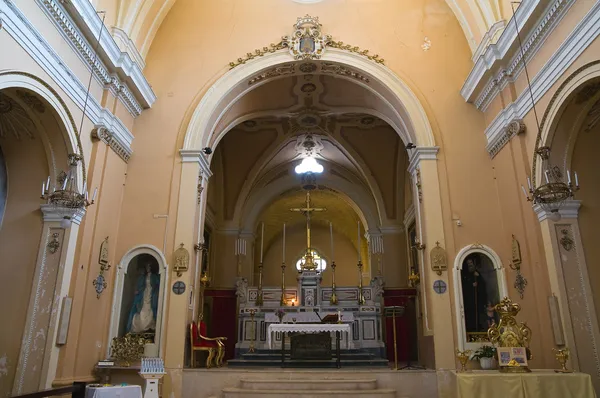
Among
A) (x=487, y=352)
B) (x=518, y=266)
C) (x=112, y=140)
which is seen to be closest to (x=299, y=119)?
(x=112, y=140)

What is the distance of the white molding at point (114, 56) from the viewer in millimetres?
6840

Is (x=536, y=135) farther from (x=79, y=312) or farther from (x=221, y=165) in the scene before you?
(x=221, y=165)

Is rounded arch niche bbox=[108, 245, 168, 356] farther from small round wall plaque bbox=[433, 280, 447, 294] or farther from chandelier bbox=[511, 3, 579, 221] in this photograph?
chandelier bbox=[511, 3, 579, 221]

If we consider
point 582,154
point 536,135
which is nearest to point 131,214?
point 536,135

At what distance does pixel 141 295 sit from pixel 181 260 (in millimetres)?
951

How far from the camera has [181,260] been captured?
8.23 m

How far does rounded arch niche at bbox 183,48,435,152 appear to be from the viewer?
911 cm

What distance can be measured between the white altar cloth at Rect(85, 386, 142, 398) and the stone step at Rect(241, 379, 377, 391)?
211 cm

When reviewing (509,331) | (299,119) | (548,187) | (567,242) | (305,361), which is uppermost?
(299,119)

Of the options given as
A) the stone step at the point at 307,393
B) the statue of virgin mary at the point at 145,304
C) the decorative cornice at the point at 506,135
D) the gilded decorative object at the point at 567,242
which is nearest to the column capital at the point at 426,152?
the decorative cornice at the point at 506,135

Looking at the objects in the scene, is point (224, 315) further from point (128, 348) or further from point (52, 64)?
point (52, 64)

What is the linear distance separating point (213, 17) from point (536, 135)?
676 centimetres

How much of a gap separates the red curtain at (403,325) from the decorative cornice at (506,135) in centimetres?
527

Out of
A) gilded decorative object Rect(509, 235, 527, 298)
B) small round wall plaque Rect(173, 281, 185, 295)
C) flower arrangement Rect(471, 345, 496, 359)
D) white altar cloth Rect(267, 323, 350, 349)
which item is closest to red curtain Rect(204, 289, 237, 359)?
white altar cloth Rect(267, 323, 350, 349)
